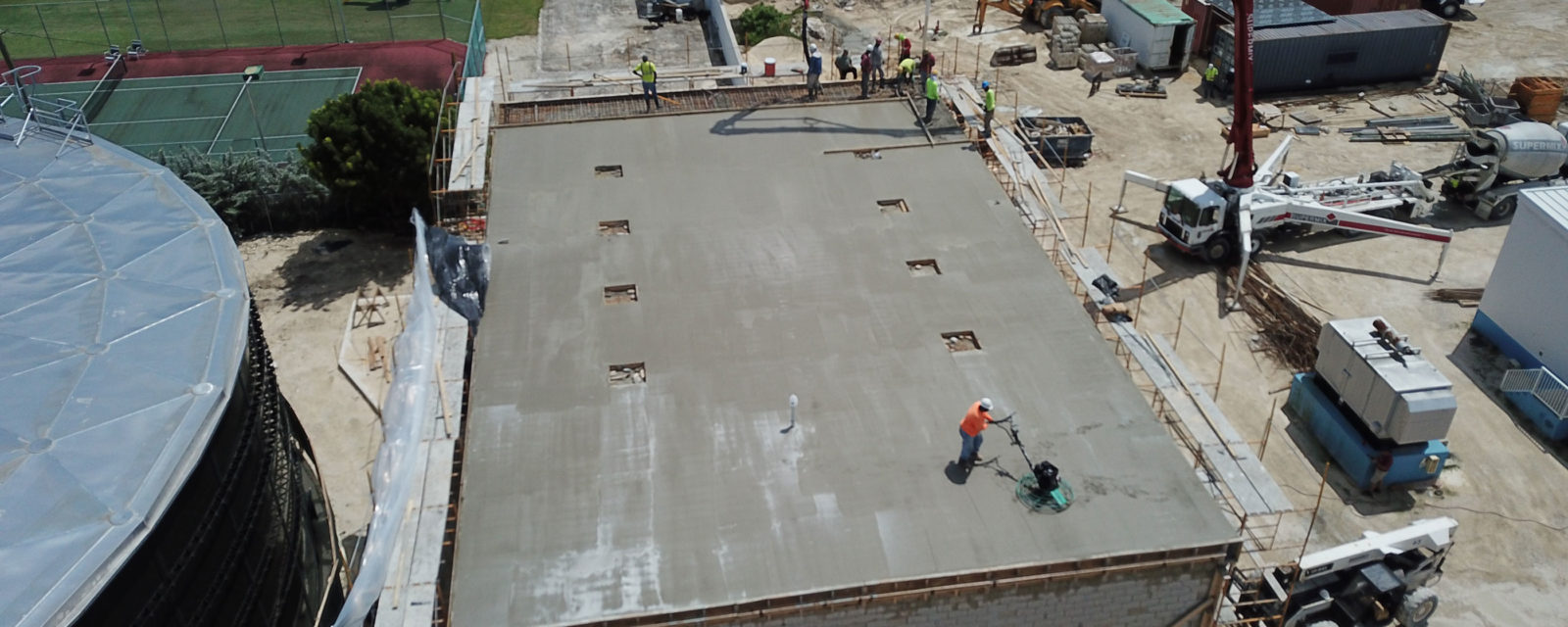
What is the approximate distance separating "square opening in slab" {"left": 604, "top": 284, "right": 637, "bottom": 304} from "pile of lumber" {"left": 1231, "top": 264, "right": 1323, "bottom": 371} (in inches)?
759

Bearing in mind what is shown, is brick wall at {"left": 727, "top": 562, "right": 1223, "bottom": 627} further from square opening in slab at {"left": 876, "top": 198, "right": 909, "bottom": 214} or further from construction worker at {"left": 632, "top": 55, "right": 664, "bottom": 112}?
construction worker at {"left": 632, "top": 55, "right": 664, "bottom": 112}

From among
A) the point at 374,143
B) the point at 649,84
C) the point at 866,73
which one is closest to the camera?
the point at 649,84

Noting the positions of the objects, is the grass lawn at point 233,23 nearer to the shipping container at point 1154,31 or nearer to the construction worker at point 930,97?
the shipping container at point 1154,31

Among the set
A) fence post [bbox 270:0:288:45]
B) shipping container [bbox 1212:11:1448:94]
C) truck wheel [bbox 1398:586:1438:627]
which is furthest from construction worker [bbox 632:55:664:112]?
fence post [bbox 270:0:288:45]

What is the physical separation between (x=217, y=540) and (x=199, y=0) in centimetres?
5087

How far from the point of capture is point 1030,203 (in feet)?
91.0

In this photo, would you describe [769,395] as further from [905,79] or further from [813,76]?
[905,79]

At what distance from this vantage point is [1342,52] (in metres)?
48.3

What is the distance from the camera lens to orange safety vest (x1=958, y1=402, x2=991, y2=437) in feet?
59.9

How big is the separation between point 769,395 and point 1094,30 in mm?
37848

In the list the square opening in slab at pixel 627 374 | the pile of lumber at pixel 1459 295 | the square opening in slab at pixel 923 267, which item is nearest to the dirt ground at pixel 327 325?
the square opening in slab at pixel 627 374

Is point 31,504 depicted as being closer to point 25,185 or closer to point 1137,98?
point 25,185

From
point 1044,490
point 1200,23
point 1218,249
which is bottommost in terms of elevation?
point 1218,249

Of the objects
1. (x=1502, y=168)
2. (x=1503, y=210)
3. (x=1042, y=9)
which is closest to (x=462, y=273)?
(x=1502, y=168)
